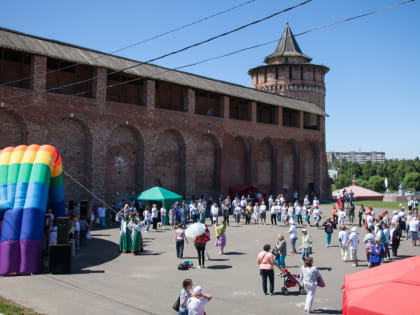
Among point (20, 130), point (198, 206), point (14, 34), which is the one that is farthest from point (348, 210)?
point (14, 34)

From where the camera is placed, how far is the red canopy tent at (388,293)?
5.06 m

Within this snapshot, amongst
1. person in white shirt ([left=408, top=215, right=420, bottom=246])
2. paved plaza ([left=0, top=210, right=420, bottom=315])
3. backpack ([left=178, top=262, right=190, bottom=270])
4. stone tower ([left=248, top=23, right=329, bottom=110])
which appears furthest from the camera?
stone tower ([left=248, top=23, right=329, bottom=110])

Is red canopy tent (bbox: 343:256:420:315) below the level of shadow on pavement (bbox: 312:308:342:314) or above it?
above

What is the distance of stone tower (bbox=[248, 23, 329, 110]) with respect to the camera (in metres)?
46.5

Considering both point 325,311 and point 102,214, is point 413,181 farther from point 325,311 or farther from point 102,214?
point 325,311

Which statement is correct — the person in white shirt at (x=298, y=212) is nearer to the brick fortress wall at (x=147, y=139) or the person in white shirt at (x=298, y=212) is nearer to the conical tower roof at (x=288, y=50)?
the brick fortress wall at (x=147, y=139)

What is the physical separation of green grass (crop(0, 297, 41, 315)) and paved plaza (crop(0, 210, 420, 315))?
29 centimetres

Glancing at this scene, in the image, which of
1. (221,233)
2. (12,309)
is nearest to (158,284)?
(12,309)

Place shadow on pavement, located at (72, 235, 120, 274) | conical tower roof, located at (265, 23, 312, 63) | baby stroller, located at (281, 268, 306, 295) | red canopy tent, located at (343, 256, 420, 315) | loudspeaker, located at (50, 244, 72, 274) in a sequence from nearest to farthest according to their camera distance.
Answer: red canopy tent, located at (343, 256, 420, 315) < baby stroller, located at (281, 268, 306, 295) < loudspeaker, located at (50, 244, 72, 274) < shadow on pavement, located at (72, 235, 120, 274) < conical tower roof, located at (265, 23, 312, 63)

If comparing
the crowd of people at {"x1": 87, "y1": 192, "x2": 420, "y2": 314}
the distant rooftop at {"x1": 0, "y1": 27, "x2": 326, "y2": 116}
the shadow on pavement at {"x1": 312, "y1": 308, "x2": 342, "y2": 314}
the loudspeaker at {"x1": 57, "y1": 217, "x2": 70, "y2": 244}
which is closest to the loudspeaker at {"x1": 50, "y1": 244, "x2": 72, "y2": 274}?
the loudspeaker at {"x1": 57, "y1": 217, "x2": 70, "y2": 244}

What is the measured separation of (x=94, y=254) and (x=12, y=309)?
634 cm

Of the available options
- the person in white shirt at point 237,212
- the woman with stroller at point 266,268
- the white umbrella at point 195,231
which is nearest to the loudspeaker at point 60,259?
the white umbrella at point 195,231

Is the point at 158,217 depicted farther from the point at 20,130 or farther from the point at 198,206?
the point at 20,130

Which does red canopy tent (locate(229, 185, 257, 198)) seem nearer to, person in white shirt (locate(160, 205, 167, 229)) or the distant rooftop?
the distant rooftop
